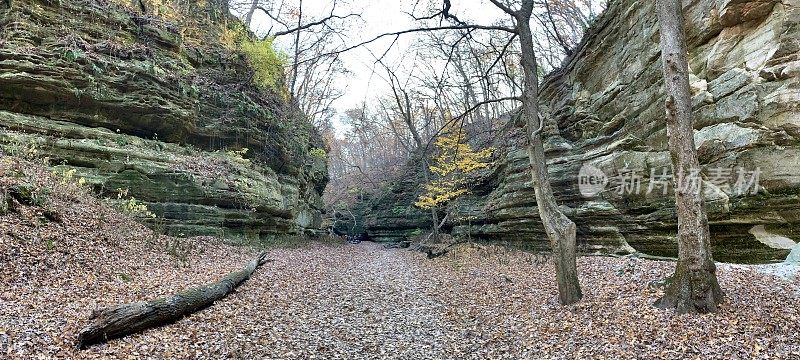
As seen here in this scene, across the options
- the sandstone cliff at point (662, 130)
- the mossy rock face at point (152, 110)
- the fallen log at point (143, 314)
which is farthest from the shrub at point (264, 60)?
the fallen log at point (143, 314)

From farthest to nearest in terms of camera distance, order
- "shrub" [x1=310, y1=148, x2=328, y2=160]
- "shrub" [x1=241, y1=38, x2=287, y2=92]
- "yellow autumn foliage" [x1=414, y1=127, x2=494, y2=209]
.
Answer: "shrub" [x1=310, y1=148, x2=328, y2=160], "shrub" [x1=241, y1=38, x2=287, y2=92], "yellow autumn foliage" [x1=414, y1=127, x2=494, y2=209]

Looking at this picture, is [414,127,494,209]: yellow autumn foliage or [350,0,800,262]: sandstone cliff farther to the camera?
[414,127,494,209]: yellow autumn foliage

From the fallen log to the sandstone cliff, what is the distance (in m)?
10.6

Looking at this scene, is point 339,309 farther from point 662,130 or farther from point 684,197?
point 662,130

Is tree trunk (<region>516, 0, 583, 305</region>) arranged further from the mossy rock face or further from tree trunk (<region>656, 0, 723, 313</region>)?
the mossy rock face

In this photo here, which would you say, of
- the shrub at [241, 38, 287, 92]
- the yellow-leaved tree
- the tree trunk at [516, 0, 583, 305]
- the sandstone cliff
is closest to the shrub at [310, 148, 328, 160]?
the shrub at [241, 38, 287, 92]

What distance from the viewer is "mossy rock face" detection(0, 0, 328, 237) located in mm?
11227

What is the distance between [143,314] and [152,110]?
10480mm

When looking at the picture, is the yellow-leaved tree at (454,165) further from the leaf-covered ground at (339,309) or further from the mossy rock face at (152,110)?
the leaf-covered ground at (339,309)

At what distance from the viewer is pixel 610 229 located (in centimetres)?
1160

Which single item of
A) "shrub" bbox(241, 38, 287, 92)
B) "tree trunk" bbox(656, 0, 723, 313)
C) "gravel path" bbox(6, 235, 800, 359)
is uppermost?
"shrub" bbox(241, 38, 287, 92)

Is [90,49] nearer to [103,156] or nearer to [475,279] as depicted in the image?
[103,156]

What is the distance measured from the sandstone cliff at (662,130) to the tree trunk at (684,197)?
13.4ft

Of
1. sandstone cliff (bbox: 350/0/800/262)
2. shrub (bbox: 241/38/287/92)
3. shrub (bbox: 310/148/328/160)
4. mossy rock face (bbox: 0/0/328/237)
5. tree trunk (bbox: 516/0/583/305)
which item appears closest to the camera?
tree trunk (bbox: 516/0/583/305)
